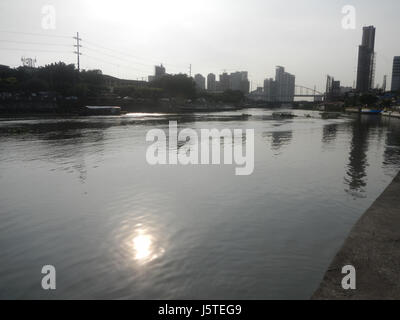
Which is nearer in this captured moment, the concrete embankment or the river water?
the concrete embankment

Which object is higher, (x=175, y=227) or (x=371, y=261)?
(x=371, y=261)

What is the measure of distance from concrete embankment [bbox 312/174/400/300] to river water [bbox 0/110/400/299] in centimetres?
51

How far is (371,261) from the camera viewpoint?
6703 millimetres

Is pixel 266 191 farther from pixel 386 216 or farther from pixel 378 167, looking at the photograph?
pixel 378 167

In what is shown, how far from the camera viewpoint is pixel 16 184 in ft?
46.5

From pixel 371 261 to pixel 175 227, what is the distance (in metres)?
5.26

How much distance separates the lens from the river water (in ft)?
21.8

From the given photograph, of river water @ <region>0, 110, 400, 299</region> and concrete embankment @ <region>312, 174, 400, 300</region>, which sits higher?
concrete embankment @ <region>312, 174, 400, 300</region>

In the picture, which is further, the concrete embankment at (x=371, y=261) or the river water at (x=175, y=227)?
the river water at (x=175, y=227)

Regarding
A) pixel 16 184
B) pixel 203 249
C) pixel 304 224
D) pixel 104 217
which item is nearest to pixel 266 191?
pixel 304 224

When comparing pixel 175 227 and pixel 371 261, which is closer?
pixel 371 261

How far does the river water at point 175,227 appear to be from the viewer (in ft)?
21.8

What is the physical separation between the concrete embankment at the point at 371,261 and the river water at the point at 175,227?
0.51 meters
